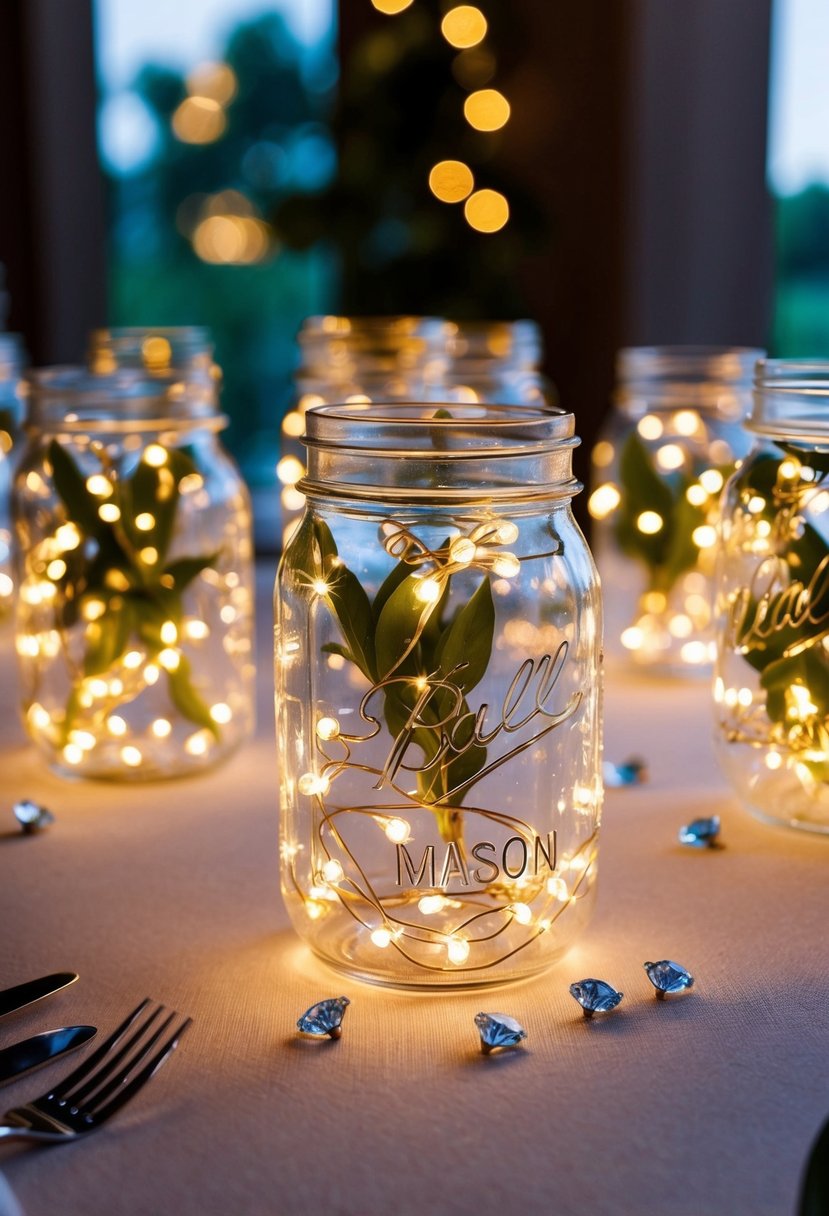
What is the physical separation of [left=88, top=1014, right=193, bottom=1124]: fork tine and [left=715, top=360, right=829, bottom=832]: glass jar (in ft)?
1.59

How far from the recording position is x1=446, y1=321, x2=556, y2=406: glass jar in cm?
160

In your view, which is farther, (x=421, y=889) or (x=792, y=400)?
(x=792, y=400)

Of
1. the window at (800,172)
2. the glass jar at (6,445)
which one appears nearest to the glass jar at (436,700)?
the glass jar at (6,445)

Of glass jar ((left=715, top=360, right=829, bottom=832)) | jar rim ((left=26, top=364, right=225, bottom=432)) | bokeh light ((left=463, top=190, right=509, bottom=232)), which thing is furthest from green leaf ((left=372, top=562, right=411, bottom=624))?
bokeh light ((left=463, top=190, right=509, bottom=232))

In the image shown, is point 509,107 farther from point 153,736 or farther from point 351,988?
point 351,988

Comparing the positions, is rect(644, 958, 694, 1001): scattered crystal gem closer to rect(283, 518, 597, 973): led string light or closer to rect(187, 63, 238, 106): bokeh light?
rect(283, 518, 597, 973): led string light

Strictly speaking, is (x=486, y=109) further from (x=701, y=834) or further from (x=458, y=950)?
(x=458, y=950)

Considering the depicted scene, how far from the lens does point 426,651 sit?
75 centimetres

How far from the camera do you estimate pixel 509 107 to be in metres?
2.51

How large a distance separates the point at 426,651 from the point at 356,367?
0.82 metres

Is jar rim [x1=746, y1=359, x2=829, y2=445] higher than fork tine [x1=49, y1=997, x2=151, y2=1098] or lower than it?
higher

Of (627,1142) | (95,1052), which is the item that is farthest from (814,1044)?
(95,1052)

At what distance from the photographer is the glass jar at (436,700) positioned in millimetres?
745

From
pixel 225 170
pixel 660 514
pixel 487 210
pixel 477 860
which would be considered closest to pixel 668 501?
pixel 660 514
